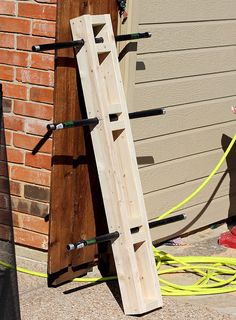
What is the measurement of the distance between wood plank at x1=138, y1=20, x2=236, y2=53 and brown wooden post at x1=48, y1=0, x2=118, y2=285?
411mm

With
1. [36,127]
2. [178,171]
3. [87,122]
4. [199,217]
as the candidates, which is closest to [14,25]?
[36,127]

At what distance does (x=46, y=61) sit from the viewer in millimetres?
4637

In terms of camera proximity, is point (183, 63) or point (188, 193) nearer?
point (183, 63)

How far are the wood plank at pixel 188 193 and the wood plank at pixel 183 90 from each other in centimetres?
65

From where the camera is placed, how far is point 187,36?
17.8 feet

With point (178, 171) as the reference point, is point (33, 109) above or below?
above

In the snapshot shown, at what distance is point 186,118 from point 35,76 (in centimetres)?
136

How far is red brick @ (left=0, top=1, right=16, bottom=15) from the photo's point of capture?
4723 millimetres

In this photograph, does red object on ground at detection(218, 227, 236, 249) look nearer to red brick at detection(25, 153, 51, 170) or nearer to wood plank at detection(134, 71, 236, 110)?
wood plank at detection(134, 71, 236, 110)

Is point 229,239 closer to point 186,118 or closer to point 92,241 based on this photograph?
point 186,118

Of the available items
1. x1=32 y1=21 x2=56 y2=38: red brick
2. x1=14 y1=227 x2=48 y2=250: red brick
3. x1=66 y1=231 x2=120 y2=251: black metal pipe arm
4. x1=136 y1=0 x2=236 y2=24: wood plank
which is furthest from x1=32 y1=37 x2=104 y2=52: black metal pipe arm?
x1=14 y1=227 x2=48 y2=250: red brick

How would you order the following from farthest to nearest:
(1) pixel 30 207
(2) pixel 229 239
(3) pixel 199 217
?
(3) pixel 199 217
(2) pixel 229 239
(1) pixel 30 207

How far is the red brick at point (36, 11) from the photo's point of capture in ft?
14.9

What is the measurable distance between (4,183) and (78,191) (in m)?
0.56
